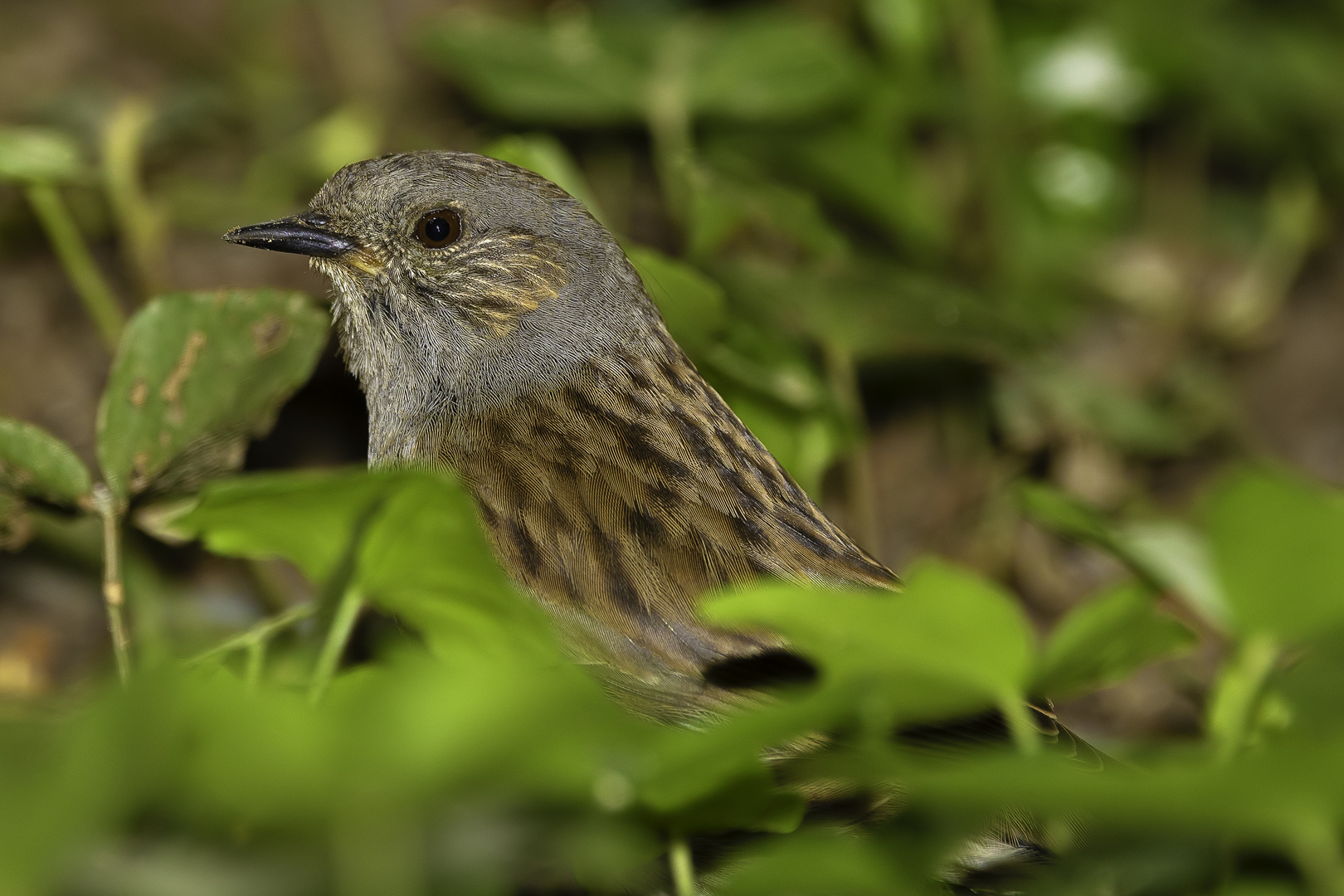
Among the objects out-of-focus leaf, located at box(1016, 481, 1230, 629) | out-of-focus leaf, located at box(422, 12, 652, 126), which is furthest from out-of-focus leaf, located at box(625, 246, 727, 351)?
out-of-focus leaf, located at box(422, 12, 652, 126)

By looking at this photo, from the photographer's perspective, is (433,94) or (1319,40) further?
(433,94)

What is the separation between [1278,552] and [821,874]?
2.29 feet

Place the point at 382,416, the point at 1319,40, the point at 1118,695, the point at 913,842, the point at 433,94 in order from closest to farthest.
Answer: the point at 913,842 < the point at 382,416 < the point at 1118,695 < the point at 1319,40 < the point at 433,94

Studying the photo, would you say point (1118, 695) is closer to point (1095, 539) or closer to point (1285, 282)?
point (1095, 539)

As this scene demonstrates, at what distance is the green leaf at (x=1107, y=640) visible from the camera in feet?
6.25

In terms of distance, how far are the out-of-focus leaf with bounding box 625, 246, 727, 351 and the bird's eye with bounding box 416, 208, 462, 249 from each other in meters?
0.43

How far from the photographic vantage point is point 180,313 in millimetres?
2855

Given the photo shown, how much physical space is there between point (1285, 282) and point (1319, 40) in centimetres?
95

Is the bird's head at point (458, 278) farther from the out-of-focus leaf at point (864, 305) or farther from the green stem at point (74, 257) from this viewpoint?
the green stem at point (74, 257)

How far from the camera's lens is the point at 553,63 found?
4469 millimetres

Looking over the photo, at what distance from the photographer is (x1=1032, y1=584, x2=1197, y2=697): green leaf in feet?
6.25

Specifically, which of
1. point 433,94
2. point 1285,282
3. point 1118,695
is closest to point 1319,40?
point 1285,282

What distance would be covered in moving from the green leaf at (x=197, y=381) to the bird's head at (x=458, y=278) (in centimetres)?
34

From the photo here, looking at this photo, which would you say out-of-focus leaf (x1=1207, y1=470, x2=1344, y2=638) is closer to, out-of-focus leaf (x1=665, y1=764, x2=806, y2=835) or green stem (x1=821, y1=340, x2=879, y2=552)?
out-of-focus leaf (x1=665, y1=764, x2=806, y2=835)
